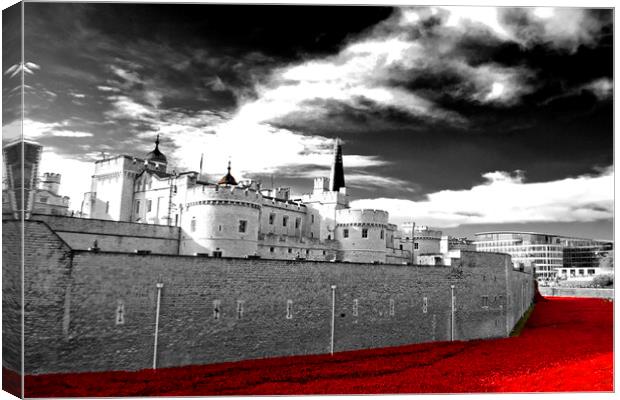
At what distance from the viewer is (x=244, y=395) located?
1348 centimetres

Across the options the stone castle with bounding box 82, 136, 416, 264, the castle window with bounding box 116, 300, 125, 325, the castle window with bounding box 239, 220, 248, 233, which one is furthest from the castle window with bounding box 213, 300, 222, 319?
the castle window with bounding box 239, 220, 248, 233

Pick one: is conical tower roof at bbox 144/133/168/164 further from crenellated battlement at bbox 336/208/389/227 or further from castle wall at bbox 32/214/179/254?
crenellated battlement at bbox 336/208/389/227

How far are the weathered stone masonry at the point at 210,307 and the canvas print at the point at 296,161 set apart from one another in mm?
54

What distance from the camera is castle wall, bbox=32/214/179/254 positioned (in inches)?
859

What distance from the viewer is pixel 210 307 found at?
15.7 metres

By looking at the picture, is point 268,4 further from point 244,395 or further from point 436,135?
point 244,395

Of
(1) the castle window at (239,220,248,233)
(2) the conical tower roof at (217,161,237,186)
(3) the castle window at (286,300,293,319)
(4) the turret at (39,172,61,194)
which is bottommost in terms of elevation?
(3) the castle window at (286,300,293,319)

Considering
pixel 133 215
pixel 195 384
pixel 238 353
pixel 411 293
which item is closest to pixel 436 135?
pixel 411 293

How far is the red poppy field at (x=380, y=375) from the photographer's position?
13188 mm

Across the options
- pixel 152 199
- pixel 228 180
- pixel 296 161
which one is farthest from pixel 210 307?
pixel 152 199

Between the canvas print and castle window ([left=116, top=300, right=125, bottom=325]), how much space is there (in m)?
0.04

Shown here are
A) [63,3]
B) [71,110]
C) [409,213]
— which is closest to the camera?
[63,3]

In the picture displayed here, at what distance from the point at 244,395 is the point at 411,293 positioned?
10198 millimetres

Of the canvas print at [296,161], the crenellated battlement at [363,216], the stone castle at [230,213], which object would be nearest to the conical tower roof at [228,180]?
the stone castle at [230,213]
